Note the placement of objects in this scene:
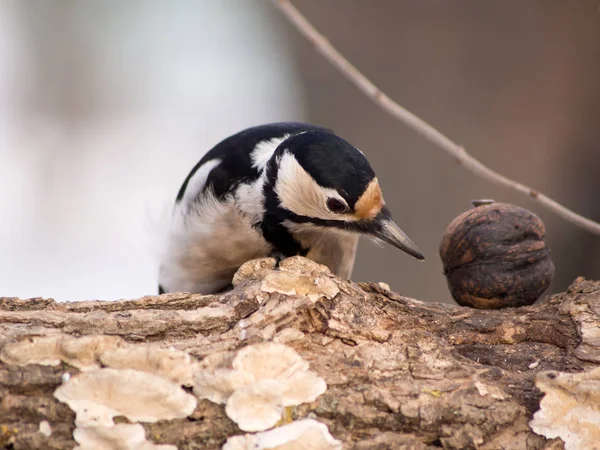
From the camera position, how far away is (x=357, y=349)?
2025mm

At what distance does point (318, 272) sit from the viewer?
2162mm

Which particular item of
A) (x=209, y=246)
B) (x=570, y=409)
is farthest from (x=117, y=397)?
(x=209, y=246)

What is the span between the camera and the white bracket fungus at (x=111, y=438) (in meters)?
1.71

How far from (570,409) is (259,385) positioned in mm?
798

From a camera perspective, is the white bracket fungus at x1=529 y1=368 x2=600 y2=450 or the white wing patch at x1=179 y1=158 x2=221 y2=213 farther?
the white wing patch at x1=179 y1=158 x2=221 y2=213

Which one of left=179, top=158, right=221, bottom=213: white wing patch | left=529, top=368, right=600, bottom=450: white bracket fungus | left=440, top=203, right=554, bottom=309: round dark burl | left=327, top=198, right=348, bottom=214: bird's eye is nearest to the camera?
left=529, top=368, right=600, bottom=450: white bracket fungus

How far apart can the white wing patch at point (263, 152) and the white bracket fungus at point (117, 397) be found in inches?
53.5

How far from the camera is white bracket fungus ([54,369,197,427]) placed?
5.65 feet

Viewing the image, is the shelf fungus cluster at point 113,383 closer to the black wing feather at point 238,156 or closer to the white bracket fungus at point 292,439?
the white bracket fungus at point 292,439

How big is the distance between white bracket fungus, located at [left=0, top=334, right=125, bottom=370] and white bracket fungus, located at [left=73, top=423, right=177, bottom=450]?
151 mm

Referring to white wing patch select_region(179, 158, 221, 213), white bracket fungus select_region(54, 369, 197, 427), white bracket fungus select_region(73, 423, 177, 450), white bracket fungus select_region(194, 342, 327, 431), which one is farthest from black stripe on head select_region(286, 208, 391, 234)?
white bracket fungus select_region(73, 423, 177, 450)

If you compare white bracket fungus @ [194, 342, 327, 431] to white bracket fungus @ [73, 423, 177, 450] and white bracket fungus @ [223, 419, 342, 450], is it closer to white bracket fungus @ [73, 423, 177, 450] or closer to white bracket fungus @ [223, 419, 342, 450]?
white bracket fungus @ [223, 419, 342, 450]

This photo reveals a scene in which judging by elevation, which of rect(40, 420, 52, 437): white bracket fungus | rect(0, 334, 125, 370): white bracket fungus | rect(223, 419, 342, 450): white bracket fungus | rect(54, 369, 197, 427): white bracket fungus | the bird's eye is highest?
the bird's eye

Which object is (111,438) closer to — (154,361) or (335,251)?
(154,361)
